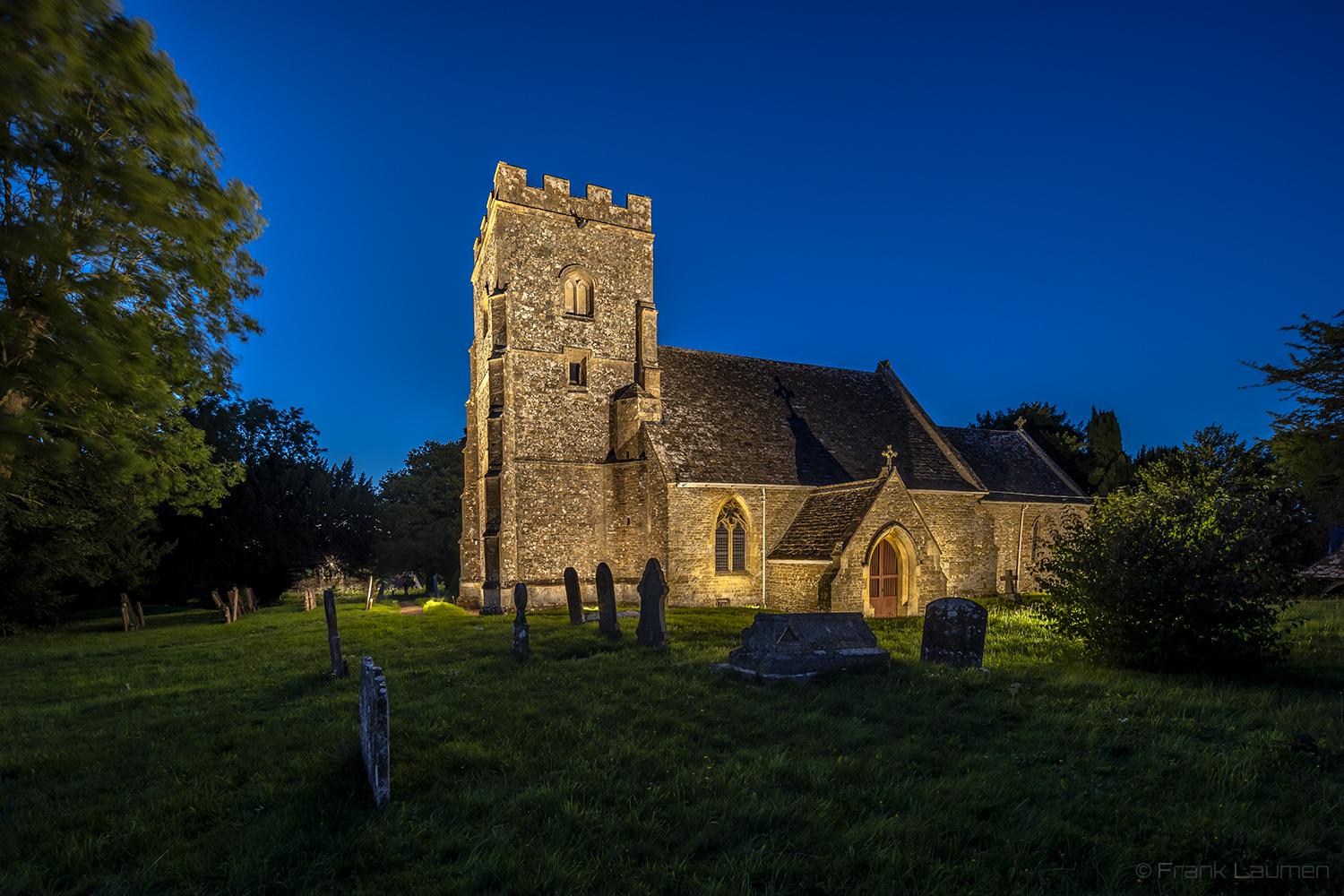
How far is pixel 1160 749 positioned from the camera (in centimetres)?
555

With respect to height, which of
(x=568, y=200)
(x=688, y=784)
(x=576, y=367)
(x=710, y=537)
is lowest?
(x=688, y=784)

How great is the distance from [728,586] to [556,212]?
13454mm

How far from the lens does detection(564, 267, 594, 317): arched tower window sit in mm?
21078

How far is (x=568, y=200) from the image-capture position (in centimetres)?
2105

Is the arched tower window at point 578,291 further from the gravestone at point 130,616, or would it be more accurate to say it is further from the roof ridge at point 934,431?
the gravestone at point 130,616

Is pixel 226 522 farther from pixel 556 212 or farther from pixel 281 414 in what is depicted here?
pixel 556 212

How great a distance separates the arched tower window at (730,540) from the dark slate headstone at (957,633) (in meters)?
10.5

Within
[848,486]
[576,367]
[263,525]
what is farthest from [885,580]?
[263,525]

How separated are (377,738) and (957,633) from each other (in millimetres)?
8091

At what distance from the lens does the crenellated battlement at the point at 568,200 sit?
20172mm

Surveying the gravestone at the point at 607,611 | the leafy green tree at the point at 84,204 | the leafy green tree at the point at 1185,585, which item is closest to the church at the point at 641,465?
the gravestone at the point at 607,611

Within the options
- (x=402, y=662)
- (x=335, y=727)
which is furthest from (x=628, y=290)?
(x=335, y=727)

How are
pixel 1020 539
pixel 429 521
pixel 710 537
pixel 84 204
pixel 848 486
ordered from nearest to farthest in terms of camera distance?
pixel 84 204 < pixel 848 486 < pixel 710 537 < pixel 1020 539 < pixel 429 521

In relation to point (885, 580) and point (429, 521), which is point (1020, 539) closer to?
point (885, 580)
